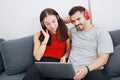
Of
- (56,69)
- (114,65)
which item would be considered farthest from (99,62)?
(56,69)

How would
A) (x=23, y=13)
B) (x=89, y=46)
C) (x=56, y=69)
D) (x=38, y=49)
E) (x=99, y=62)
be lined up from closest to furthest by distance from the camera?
(x=56, y=69) < (x=99, y=62) < (x=89, y=46) < (x=38, y=49) < (x=23, y=13)

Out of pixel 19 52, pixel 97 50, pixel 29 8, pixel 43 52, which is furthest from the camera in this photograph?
pixel 29 8

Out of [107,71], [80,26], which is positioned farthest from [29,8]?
[107,71]

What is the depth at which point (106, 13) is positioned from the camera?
253cm

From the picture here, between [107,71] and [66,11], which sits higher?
[66,11]

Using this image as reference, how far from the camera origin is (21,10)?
2.49 metres

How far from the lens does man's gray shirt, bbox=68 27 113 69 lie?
6.33ft

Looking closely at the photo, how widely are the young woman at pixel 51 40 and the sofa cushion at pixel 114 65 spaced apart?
1.34 ft

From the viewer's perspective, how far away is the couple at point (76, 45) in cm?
190

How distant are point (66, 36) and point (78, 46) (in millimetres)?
192

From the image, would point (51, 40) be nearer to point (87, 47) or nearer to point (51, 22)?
point (51, 22)

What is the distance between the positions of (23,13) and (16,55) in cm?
50

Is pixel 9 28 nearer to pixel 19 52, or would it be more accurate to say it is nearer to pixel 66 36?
pixel 19 52

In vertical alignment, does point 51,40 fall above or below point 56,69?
above
